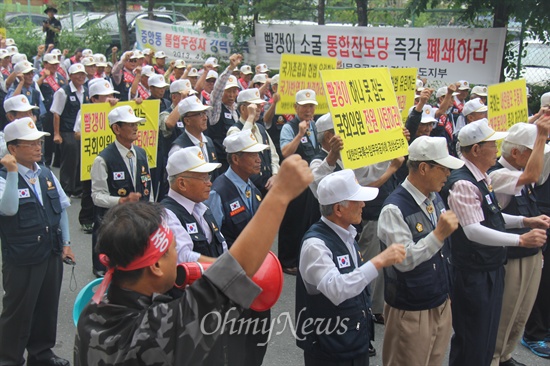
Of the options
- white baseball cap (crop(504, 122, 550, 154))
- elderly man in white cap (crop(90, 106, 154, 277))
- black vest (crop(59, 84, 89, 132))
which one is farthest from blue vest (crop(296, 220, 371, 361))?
black vest (crop(59, 84, 89, 132))

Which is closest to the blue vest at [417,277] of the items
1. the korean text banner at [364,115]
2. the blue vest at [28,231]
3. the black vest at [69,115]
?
the korean text banner at [364,115]

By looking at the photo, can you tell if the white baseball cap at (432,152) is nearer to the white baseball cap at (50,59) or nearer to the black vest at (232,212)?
the black vest at (232,212)

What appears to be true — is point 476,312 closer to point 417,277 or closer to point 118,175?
point 417,277

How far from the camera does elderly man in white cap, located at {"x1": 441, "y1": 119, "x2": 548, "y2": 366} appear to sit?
14.6ft

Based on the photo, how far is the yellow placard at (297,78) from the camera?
26.9 ft

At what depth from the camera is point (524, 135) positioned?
5121 mm

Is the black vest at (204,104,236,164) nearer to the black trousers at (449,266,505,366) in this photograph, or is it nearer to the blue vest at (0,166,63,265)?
the blue vest at (0,166,63,265)

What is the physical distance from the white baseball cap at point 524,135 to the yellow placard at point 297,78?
3.27 meters

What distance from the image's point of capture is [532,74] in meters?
12.8

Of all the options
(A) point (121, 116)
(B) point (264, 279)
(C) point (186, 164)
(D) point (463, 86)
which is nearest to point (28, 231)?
(C) point (186, 164)

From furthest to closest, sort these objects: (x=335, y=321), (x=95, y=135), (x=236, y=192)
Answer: (x=95, y=135)
(x=236, y=192)
(x=335, y=321)

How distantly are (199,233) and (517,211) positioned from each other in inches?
106

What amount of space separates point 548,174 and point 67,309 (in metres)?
4.73

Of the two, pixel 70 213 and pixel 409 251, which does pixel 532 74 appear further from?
pixel 409 251
